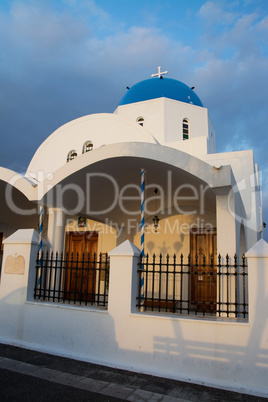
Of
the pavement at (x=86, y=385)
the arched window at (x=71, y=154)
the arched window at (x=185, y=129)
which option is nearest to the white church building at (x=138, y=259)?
the arched window at (x=71, y=154)

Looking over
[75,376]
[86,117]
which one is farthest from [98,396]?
[86,117]

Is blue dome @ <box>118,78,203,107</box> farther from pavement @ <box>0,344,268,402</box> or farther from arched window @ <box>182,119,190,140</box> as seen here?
Answer: pavement @ <box>0,344,268,402</box>

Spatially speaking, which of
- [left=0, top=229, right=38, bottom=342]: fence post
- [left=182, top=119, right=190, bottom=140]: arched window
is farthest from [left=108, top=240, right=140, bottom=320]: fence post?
[left=182, top=119, right=190, bottom=140]: arched window

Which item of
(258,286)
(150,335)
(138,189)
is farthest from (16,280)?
(258,286)

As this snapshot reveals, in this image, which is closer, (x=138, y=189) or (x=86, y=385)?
(x=86, y=385)

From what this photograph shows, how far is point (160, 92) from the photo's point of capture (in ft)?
58.4

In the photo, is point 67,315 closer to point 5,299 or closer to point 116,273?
point 116,273

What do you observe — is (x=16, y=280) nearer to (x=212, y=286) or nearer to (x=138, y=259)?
(x=138, y=259)

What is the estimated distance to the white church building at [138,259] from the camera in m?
4.47

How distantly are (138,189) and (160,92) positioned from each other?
35.9ft

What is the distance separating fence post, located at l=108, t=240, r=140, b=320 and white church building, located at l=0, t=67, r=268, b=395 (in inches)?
0.7

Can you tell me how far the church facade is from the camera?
6.22 metres

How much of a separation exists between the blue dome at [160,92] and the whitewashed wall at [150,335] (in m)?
14.0

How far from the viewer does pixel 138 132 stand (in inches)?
471
